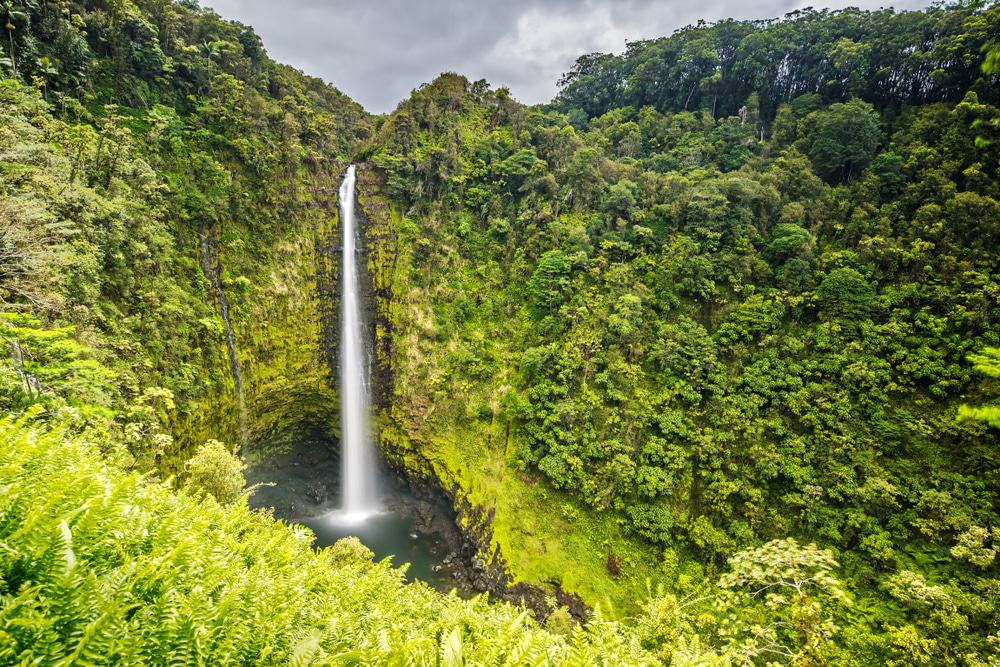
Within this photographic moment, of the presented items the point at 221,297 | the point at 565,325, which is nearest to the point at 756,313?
the point at 565,325

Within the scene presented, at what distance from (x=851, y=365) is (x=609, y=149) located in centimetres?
2082

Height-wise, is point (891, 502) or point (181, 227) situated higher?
point (181, 227)

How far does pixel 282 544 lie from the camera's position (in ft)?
14.0

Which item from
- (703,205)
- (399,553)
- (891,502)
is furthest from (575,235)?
(399,553)

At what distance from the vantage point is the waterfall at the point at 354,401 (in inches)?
800

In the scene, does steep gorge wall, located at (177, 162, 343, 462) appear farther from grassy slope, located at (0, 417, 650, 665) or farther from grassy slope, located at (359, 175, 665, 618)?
grassy slope, located at (0, 417, 650, 665)

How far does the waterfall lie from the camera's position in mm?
20325

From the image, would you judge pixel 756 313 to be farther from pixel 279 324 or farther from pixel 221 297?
pixel 221 297

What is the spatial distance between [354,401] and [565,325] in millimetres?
11887

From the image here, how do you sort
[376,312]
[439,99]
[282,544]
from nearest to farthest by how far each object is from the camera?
[282,544] → [376,312] → [439,99]

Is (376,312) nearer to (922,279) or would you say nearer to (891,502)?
(891,502)

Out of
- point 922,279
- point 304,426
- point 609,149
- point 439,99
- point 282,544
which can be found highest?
point 439,99

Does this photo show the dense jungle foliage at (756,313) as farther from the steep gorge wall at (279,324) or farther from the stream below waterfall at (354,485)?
the steep gorge wall at (279,324)

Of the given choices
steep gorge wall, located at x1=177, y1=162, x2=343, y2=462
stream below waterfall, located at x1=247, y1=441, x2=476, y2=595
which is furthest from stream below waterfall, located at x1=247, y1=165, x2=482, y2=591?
steep gorge wall, located at x1=177, y1=162, x2=343, y2=462
